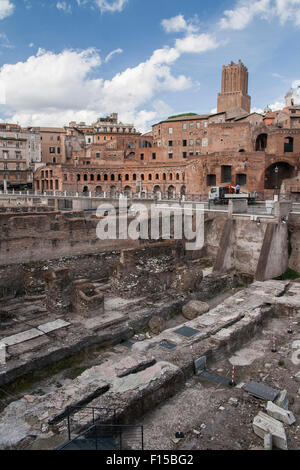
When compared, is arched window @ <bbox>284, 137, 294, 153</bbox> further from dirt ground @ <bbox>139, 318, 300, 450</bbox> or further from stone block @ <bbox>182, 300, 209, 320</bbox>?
dirt ground @ <bbox>139, 318, 300, 450</bbox>

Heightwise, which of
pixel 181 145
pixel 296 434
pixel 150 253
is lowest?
pixel 296 434

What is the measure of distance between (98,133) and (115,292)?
58.4 m

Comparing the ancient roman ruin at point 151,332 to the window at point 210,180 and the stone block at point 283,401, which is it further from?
the window at point 210,180

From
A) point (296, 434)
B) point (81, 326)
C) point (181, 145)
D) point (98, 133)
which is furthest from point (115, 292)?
point (98, 133)

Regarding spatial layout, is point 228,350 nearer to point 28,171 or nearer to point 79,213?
point 79,213

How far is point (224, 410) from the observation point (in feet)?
23.0

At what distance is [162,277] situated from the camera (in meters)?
14.5

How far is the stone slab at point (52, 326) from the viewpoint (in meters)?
10.4

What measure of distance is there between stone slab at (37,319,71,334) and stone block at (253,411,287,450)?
6.26 metres

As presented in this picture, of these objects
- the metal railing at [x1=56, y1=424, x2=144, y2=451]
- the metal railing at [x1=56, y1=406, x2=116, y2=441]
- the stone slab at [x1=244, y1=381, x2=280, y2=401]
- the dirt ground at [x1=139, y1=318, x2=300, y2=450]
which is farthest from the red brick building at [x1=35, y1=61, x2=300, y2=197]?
the metal railing at [x1=56, y1=424, x2=144, y2=451]

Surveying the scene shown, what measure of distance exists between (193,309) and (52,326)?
4.88 meters

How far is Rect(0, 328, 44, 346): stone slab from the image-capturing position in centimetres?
958

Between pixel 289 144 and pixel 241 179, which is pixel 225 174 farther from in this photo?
pixel 289 144

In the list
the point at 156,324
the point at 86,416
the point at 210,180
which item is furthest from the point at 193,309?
the point at 210,180
